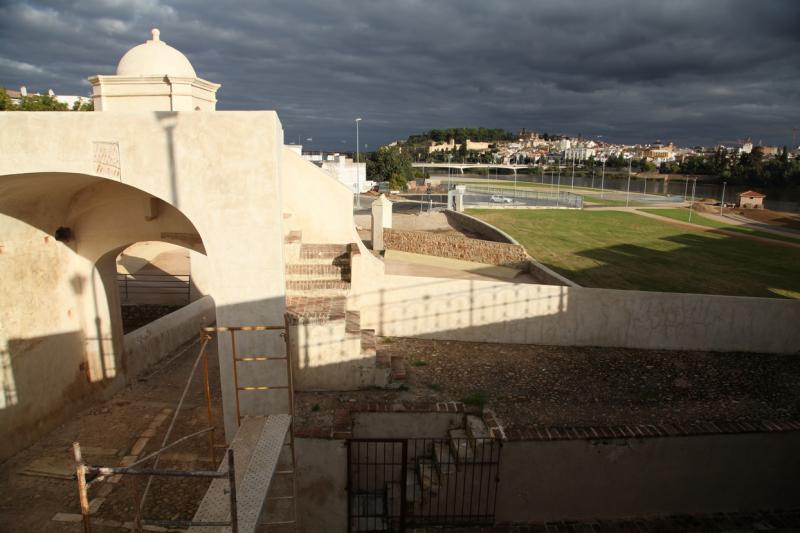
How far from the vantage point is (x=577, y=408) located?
26.9 feet

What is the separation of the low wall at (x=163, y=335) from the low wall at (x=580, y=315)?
4.68 m

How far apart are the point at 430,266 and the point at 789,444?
1383 cm

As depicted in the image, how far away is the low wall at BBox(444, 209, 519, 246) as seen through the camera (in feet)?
78.1

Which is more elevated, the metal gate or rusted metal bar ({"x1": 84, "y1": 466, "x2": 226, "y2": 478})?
rusted metal bar ({"x1": 84, "y1": 466, "x2": 226, "y2": 478})

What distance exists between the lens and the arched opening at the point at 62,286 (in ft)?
24.9

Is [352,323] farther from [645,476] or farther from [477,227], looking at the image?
[477,227]

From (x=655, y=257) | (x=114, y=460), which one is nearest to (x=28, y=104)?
(x=114, y=460)

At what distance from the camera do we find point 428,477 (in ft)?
23.2

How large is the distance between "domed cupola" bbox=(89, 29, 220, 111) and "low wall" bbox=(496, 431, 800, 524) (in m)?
13.0

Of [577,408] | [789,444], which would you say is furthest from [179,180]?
[789,444]

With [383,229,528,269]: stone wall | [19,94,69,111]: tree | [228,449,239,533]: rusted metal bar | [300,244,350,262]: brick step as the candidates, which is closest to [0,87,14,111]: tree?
[19,94,69,111]: tree

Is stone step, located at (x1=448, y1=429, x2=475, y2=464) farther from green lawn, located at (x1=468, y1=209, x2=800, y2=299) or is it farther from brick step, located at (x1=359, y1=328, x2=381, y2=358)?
green lawn, located at (x1=468, y1=209, x2=800, y2=299)

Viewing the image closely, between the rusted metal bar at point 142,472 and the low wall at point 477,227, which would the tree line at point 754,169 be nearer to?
the low wall at point 477,227

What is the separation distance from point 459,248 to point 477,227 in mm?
6896
